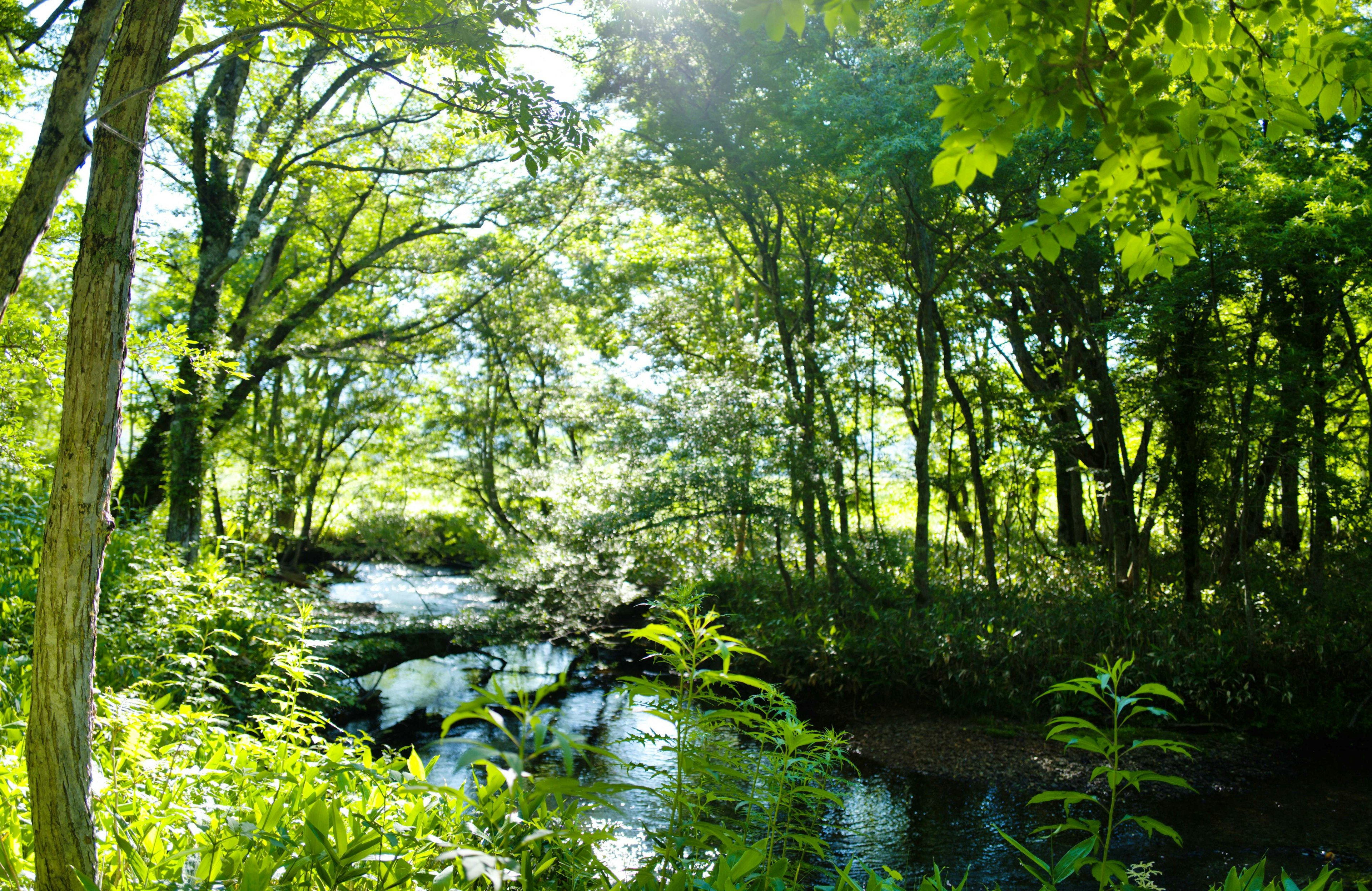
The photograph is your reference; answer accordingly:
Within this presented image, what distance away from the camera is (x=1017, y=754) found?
734 centimetres

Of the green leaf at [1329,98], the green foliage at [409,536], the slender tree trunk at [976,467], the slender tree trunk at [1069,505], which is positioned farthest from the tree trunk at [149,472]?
the slender tree trunk at [1069,505]

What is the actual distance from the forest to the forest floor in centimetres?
6

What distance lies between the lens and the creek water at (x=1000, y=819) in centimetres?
515

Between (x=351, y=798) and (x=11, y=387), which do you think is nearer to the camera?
(x=351, y=798)

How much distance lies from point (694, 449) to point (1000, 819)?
530 cm

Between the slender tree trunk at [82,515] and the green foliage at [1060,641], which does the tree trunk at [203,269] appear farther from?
the green foliage at [1060,641]

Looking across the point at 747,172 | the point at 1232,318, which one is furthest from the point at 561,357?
the point at 1232,318

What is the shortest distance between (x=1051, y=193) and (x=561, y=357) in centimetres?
980

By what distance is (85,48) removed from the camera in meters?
2.15

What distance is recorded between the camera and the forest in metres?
2.02

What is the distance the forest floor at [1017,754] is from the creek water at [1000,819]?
180 mm

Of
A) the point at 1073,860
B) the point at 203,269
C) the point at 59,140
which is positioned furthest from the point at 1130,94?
the point at 203,269

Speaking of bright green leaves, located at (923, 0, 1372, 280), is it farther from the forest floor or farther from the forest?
the forest floor

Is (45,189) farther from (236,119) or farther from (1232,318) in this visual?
(1232,318)
